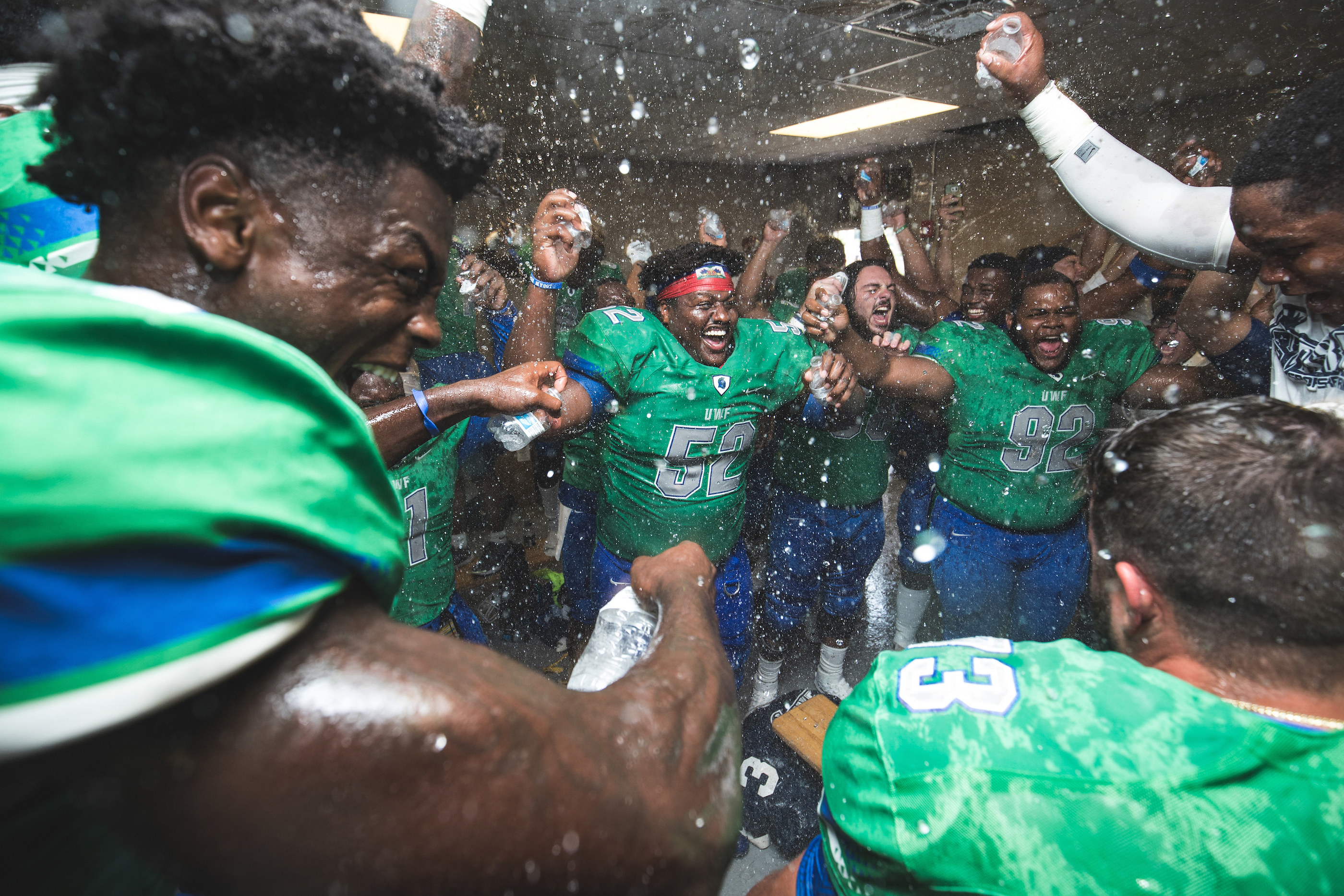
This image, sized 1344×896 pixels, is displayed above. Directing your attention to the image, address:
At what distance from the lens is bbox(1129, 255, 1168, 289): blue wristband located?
13.3 ft

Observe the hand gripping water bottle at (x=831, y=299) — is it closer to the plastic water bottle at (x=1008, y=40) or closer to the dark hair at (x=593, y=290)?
the plastic water bottle at (x=1008, y=40)

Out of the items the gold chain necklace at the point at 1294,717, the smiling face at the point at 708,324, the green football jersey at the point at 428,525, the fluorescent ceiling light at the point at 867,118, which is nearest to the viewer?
the gold chain necklace at the point at 1294,717

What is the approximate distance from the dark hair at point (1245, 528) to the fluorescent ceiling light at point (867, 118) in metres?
8.04

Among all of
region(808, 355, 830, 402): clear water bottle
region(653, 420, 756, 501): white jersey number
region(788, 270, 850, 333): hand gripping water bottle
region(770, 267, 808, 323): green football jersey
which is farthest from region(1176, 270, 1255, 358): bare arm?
region(770, 267, 808, 323): green football jersey

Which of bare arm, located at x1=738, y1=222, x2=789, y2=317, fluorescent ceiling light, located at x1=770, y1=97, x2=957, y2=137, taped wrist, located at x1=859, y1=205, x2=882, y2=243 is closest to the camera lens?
A: taped wrist, located at x1=859, y1=205, x2=882, y2=243

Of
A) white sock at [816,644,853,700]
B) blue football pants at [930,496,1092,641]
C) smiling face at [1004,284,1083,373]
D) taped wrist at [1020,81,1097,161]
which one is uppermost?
taped wrist at [1020,81,1097,161]

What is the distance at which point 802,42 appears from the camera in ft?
18.1

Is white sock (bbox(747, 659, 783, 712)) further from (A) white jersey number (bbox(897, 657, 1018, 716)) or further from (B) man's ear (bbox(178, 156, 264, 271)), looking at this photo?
(B) man's ear (bbox(178, 156, 264, 271))

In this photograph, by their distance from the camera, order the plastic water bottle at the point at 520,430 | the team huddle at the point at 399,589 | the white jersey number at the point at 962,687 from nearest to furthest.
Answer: the team huddle at the point at 399,589 < the white jersey number at the point at 962,687 < the plastic water bottle at the point at 520,430

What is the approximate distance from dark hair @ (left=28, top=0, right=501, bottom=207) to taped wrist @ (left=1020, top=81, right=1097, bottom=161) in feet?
7.80

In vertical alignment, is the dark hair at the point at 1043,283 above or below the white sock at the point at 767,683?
above

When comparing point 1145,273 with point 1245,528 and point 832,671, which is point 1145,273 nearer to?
point 832,671

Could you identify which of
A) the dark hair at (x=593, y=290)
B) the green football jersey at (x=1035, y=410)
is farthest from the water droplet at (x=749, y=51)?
the green football jersey at (x=1035, y=410)

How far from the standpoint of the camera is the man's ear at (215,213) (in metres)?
0.81
